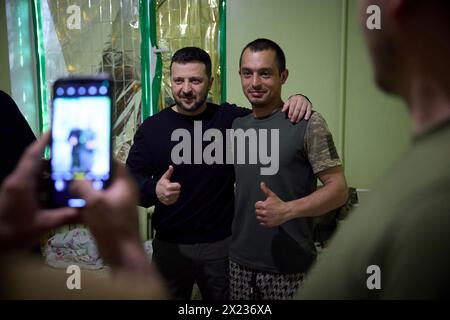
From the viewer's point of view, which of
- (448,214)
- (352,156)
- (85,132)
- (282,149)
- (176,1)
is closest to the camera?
(448,214)

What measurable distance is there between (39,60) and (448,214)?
6.17 feet

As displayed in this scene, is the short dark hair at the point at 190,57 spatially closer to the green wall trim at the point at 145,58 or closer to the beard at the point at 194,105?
the beard at the point at 194,105

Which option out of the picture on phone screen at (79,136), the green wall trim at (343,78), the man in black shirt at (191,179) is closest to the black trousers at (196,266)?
the man in black shirt at (191,179)

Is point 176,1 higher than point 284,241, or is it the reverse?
point 176,1

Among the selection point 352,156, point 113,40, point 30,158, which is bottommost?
point 352,156

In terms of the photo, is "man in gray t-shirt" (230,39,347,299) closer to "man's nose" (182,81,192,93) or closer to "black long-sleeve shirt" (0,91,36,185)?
"man's nose" (182,81,192,93)

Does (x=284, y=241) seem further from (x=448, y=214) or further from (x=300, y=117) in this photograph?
(x=448, y=214)

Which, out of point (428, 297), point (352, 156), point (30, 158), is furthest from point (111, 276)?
point (352, 156)

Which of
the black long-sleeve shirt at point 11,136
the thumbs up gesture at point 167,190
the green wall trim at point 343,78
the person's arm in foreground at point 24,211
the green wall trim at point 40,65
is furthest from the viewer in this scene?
the green wall trim at point 40,65

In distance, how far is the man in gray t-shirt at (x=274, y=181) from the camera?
821 mm

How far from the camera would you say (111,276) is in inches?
10.4

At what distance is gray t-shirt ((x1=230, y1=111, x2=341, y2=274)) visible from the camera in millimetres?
832

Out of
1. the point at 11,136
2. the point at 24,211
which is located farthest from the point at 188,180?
the point at 24,211

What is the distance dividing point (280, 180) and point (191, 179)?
0.24 meters
